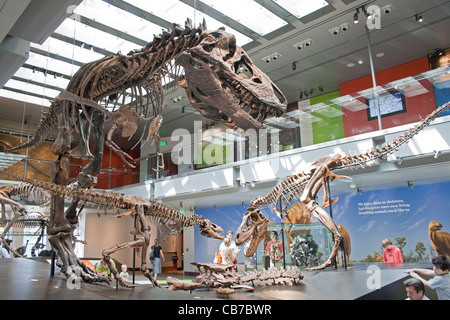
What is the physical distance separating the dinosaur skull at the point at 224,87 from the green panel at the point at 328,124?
18.3 ft

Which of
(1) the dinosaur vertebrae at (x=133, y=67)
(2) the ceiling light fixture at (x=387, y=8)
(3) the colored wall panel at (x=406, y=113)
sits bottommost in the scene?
(1) the dinosaur vertebrae at (x=133, y=67)

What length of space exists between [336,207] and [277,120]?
3.33 metres

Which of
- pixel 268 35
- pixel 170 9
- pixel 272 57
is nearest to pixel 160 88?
pixel 170 9

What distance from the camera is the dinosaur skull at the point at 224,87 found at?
250cm

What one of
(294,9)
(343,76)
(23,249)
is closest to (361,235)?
(343,76)

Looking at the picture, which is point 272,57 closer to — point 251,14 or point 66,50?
point 251,14

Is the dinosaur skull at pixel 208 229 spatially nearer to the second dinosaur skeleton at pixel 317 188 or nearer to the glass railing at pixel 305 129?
the second dinosaur skeleton at pixel 317 188

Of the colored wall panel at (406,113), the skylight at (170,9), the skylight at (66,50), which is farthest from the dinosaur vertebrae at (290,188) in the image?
the skylight at (66,50)

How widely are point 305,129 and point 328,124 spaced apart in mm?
589

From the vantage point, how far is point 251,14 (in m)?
7.65

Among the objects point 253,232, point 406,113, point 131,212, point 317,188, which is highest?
point 406,113

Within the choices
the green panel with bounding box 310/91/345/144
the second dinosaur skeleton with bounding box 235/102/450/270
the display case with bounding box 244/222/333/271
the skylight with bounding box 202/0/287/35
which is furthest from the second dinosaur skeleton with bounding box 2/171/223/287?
the skylight with bounding box 202/0/287/35

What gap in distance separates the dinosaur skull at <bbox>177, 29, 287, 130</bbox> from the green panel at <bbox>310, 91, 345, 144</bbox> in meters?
5.56

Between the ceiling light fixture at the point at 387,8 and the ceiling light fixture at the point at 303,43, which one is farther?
the ceiling light fixture at the point at 303,43
